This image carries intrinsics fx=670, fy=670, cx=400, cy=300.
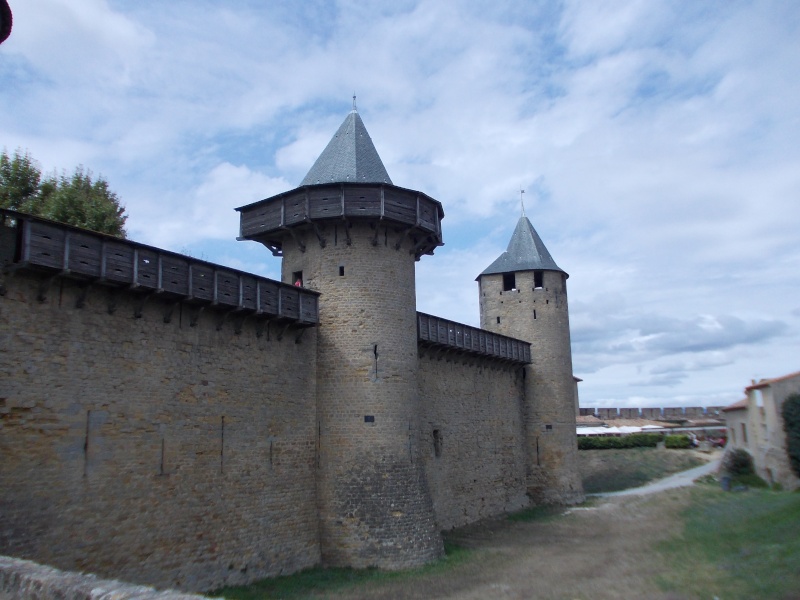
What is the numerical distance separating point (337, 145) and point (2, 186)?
13476 mm

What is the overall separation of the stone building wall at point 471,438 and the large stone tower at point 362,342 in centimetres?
321

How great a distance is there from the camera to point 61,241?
35.4ft

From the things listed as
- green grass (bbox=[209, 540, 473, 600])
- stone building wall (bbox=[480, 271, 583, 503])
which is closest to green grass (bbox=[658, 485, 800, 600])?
green grass (bbox=[209, 540, 473, 600])

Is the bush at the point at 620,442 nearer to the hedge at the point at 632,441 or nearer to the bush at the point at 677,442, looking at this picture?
the hedge at the point at 632,441

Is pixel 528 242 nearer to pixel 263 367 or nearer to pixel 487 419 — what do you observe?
pixel 487 419

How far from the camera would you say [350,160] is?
1788 cm

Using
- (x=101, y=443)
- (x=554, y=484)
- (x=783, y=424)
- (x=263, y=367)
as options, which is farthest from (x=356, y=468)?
(x=783, y=424)

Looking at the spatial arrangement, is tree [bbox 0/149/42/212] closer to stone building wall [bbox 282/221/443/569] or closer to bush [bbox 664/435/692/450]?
stone building wall [bbox 282/221/443/569]

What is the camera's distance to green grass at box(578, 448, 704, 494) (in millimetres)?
32531

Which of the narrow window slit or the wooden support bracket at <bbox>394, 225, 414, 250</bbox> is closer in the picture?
the narrow window slit

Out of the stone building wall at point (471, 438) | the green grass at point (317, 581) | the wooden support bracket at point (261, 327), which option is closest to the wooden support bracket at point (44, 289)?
the wooden support bracket at point (261, 327)

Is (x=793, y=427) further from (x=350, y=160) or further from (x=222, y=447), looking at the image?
(x=222, y=447)

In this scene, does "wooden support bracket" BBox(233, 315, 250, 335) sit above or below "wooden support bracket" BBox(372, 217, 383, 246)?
below

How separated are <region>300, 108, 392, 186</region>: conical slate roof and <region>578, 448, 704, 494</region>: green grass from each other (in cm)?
2007
